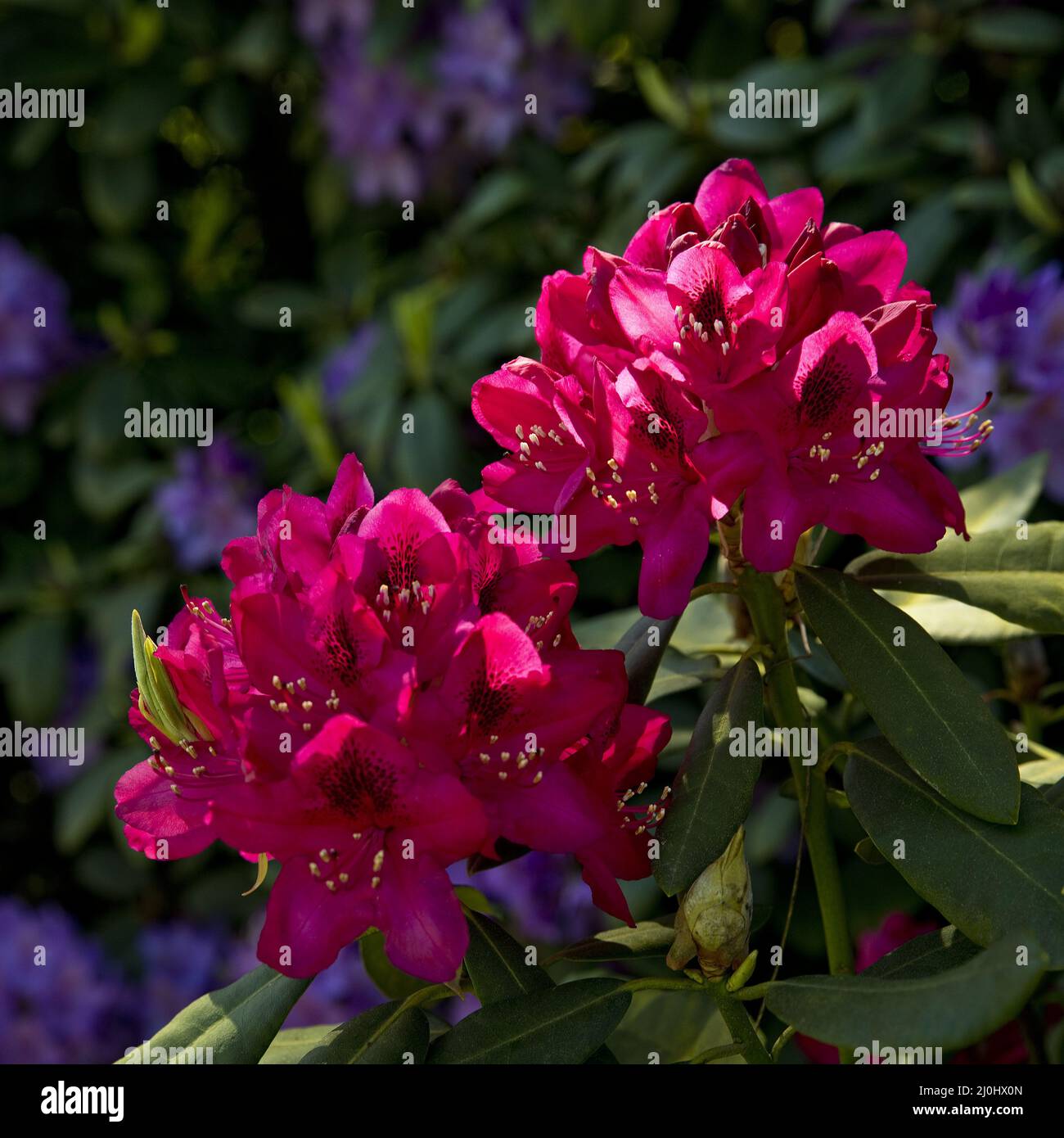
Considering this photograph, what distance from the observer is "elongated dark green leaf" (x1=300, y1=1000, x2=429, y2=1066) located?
71 centimetres

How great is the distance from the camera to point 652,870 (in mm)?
698

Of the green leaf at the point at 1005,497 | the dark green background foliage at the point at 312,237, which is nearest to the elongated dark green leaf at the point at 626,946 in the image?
the green leaf at the point at 1005,497

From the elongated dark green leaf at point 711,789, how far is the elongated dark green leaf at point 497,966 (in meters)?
0.11

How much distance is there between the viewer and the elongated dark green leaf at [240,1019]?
72 centimetres

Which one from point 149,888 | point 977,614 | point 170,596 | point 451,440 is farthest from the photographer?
point 149,888

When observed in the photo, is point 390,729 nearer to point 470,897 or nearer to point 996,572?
point 470,897

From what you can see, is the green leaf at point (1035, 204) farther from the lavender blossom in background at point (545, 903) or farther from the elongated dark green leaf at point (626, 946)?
the elongated dark green leaf at point (626, 946)

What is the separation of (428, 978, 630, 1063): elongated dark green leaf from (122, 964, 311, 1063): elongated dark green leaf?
85 millimetres

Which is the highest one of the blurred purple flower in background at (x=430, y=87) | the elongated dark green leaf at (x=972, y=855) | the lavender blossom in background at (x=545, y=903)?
the blurred purple flower in background at (x=430, y=87)

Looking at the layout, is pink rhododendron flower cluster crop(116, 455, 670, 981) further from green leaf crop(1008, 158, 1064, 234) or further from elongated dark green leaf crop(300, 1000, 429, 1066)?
green leaf crop(1008, 158, 1064, 234)

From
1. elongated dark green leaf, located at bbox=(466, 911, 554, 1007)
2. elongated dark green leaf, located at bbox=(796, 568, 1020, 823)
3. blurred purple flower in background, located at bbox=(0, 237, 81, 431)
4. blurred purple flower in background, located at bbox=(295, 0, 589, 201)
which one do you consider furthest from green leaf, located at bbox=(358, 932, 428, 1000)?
blurred purple flower in background, located at bbox=(0, 237, 81, 431)

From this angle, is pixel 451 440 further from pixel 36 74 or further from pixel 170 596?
pixel 36 74

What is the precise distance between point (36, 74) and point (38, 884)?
53.7 inches
